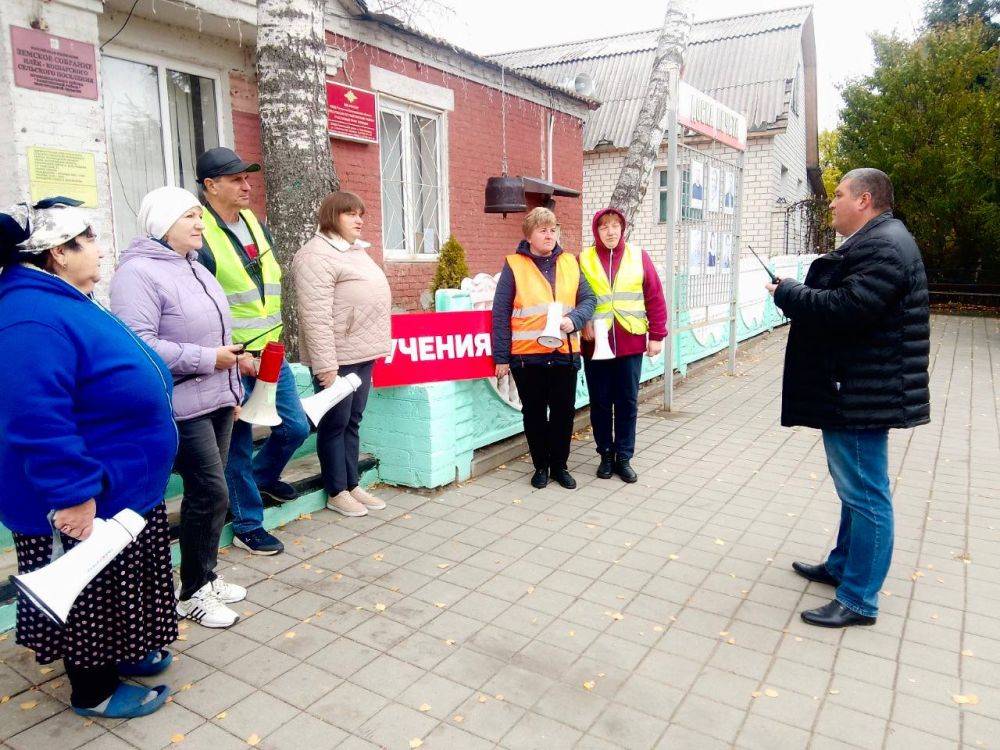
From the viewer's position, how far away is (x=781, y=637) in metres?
3.10

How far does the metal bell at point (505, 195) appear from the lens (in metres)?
9.91

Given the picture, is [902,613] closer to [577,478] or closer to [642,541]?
[642,541]

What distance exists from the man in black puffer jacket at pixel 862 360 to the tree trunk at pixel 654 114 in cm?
540

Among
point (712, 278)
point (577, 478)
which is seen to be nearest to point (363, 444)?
point (577, 478)

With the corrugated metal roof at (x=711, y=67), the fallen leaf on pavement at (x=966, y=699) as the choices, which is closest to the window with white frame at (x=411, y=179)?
the fallen leaf on pavement at (x=966, y=699)

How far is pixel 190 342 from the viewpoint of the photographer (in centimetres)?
294

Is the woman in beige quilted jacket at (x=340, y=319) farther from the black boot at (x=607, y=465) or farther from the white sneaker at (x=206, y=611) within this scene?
the black boot at (x=607, y=465)

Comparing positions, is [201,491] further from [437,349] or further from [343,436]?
[437,349]

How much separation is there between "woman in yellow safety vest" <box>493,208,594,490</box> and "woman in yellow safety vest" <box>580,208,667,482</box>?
280 millimetres

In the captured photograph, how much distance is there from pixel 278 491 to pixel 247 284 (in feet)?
4.15

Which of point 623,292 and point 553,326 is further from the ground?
point 623,292

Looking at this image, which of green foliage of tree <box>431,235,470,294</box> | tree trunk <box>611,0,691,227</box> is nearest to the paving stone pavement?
green foliage of tree <box>431,235,470,294</box>

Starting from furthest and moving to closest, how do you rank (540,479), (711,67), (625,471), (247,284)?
(711,67) → (625,471) → (540,479) → (247,284)

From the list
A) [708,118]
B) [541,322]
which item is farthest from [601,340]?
[708,118]
